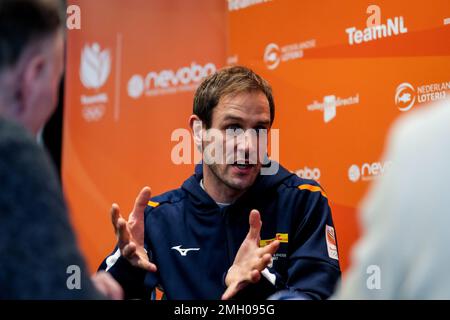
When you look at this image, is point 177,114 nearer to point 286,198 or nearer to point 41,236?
point 286,198

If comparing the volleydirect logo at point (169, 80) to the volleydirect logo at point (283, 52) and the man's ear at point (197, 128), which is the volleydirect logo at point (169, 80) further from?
the man's ear at point (197, 128)

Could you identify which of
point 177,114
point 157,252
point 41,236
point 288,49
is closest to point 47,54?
point 41,236

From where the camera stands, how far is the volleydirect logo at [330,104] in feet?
10.1

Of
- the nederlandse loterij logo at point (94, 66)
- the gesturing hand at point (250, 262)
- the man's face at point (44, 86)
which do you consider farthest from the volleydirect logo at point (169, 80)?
the man's face at point (44, 86)

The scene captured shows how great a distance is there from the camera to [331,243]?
2.15 m

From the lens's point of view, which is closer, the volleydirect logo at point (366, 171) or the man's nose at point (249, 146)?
the man's nose at point (249, 146)

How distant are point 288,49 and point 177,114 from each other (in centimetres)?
77

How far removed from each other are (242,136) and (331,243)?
488 mm

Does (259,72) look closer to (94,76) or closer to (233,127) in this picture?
(94,76)

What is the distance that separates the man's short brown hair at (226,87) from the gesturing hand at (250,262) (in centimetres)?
62

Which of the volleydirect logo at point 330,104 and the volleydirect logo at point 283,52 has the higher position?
Result: the volleydirect logo at point 283,52

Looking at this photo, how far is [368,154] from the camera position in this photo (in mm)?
2979

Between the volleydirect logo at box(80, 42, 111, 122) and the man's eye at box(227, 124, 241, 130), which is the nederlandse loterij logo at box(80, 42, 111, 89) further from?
the man's eye at box(227, 124, 241, 130)

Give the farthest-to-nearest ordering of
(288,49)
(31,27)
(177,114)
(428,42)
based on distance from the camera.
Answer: (177,114) → (288,49) → (428,42) → (31,27)
